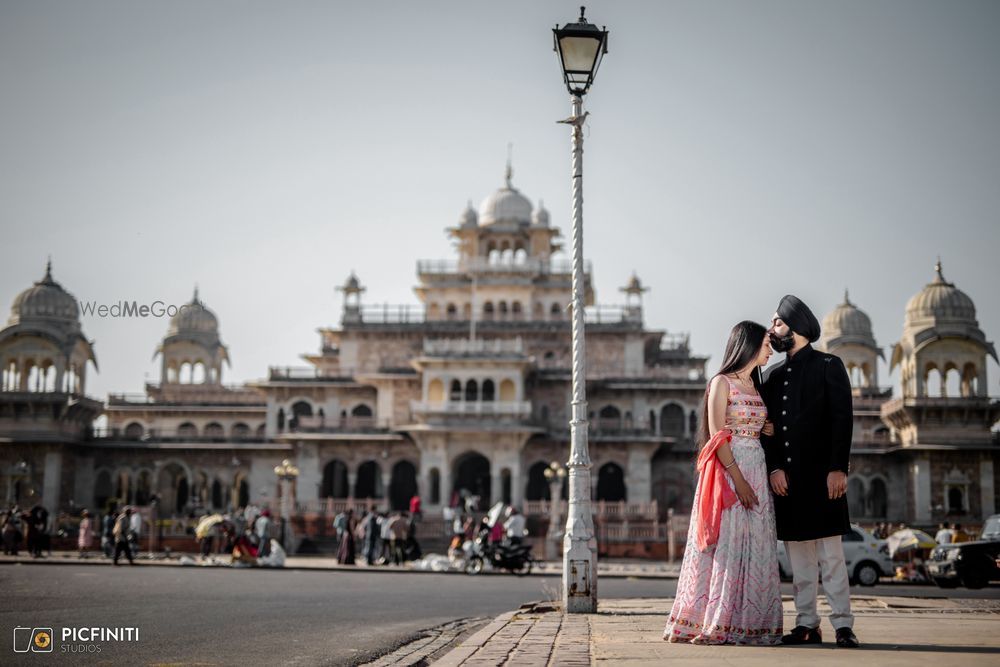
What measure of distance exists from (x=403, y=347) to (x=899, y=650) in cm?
4591

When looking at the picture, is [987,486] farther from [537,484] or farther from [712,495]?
[712,495]

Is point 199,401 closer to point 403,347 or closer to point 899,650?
point 403,347

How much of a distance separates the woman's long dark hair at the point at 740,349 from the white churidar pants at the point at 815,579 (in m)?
1.07

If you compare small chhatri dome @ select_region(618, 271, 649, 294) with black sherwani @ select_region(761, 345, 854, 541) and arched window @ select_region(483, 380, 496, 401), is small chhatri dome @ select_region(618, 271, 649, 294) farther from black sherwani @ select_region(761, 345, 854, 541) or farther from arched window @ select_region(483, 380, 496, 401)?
black sherwani @ select_region(761, 345, 854, 541)

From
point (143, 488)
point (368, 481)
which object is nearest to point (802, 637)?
point (368, 481)

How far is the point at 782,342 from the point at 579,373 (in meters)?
4.08

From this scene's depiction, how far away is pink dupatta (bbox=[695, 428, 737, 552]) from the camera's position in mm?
8008

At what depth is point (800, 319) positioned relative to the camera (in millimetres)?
8344

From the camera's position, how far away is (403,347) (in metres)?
52.5

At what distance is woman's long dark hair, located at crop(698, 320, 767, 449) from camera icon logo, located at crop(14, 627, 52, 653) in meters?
5.60

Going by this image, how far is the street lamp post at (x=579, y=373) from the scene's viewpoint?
11547 mm

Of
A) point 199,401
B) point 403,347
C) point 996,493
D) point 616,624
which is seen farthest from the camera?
point 199,401

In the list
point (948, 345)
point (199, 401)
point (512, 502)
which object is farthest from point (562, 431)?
point (199, 401)

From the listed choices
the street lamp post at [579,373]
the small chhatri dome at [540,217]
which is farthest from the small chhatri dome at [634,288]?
the street lamp post at [579,373]
